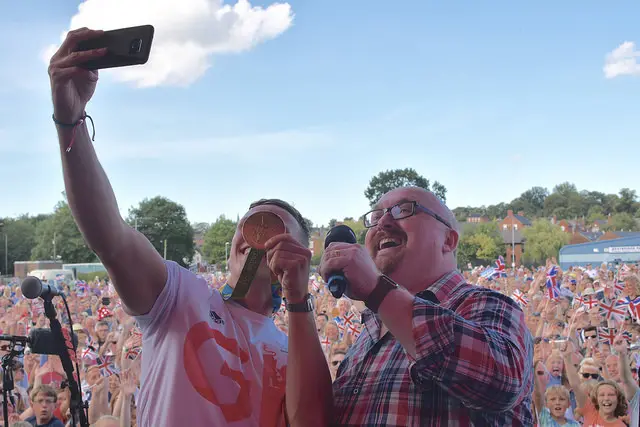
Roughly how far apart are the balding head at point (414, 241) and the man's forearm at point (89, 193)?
833 mm

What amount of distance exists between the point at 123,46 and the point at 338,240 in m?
0.73

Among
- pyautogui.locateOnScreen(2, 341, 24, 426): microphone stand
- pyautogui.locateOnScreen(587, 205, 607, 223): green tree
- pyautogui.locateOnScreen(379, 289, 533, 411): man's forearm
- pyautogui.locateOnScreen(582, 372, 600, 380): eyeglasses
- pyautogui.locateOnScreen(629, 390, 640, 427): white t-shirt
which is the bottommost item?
pyautogui.locateOnScreen(629, 390, 640, 427): white t-shirt

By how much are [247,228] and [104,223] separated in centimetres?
41

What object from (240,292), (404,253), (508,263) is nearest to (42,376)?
(240,292)

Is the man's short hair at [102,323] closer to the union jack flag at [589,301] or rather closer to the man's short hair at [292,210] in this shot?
the union jack flag at [589,301]

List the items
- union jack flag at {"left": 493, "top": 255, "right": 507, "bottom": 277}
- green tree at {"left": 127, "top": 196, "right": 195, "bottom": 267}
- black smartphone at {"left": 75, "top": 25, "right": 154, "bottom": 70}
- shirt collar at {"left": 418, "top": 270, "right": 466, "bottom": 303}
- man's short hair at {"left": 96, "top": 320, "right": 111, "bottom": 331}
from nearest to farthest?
black smartphone at {"left": 75, "top": 25, "right": 154, "bottom": 70}
shirt collar at {"left": 418, "top": 270, "right": 466, "bottom": 303}
man's short hair at {"left": 96, "top": 320, "right": 111, "bottom": 331}
union jack flag at {"left": 493, "top": 255, "right": 507, "bottom": 277}
green tree at {"left": 127, "top": 196, "right": 195, "bottom": 267}

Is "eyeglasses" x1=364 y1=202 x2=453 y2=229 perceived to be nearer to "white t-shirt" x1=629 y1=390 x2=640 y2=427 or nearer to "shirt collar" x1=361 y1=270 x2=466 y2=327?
"shirt collar" x1=361 y1=270 x2=466 y2=327

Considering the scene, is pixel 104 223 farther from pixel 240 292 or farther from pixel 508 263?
pixel 508 263

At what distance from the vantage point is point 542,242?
54531mm

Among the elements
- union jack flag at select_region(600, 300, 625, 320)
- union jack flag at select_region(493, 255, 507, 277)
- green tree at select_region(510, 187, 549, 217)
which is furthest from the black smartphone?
green tree at select_region(510, 187, 549, 217)

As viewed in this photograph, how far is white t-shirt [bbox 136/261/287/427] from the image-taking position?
1.61 metres

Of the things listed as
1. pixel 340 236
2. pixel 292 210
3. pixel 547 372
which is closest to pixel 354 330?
pixel 547 372

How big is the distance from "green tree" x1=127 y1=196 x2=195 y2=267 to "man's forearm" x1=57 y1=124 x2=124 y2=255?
57.0 m

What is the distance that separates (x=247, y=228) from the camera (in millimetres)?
1716
